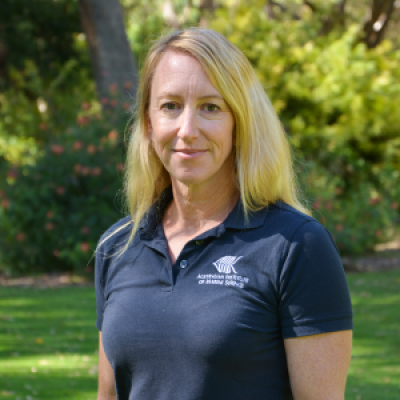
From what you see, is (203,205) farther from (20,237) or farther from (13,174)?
(13,174)

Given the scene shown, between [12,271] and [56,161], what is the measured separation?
6.80ft

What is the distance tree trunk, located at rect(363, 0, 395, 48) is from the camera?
1532 cm

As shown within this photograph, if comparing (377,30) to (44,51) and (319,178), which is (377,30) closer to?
(319,178)

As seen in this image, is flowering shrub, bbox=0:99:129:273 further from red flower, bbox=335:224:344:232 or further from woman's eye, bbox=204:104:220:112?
woman's eye, bbox=204:104:220:112

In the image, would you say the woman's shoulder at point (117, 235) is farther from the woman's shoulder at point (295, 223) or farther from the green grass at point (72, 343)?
the green grass at point (72, 343)

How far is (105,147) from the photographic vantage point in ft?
30.5

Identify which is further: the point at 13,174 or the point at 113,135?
the point at 13,174

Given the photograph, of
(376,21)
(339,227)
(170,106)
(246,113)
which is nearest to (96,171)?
(339,227)

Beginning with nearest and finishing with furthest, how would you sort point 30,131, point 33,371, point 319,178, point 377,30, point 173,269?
1. point 173,269
2. point 33,371
3. point 319,178
4. point 30,131
5. point 377,30

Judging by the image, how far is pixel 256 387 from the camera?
1.73m

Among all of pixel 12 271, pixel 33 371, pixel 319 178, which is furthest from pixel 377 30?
pixel 33 371

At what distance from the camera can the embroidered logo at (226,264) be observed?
1812 millimetres

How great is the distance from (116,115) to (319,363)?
8333 millimetres

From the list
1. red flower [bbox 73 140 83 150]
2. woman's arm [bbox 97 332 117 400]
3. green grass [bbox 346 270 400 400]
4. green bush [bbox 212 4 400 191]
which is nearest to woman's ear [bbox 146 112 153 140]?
woman's arm [bbox 97 332 117 400]
